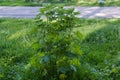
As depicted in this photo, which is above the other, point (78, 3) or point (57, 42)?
point (57, 42)

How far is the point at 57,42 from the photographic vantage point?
4.17 meters

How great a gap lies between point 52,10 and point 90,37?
3455 millimetres

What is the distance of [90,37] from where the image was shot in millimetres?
7434

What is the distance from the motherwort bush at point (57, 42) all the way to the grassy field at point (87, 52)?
0.22 metres

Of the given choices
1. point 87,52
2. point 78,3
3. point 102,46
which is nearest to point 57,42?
point 87,52

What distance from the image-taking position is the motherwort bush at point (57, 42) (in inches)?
163

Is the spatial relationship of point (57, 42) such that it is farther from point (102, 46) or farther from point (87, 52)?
point (102, 46)

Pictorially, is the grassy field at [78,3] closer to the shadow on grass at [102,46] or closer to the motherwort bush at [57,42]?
the shadow on grass at [102,46]

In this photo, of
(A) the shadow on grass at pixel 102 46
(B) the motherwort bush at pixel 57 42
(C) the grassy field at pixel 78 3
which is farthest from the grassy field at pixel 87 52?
(C) the grassy field at pixel 78 3

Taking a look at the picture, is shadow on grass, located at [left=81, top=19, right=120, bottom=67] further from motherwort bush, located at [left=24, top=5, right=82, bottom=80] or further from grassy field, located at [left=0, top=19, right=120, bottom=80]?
motherwort bush, located at [left=24, top=5, right=82, bottom=80]

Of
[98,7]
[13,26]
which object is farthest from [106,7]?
[13,26]

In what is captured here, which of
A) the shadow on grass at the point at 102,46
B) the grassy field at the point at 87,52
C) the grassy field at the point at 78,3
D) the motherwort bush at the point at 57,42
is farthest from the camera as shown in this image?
the grassy field at the point at 78,3

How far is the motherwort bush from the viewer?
13.5ft

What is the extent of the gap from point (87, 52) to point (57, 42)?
7.07 feet
